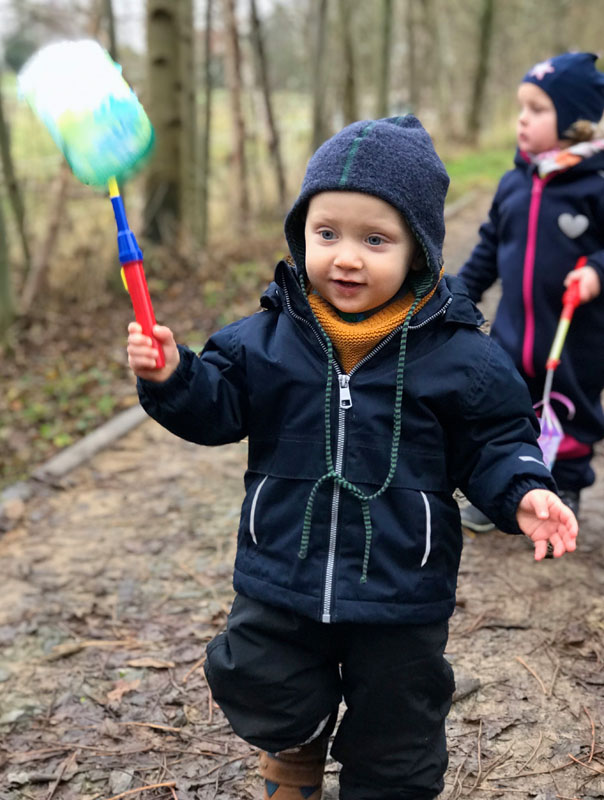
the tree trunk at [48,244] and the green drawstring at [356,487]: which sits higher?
the green drawstring at [356,487]

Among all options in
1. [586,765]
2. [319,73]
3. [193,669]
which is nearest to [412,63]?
[319,73]

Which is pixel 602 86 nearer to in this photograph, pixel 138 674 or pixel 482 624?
pixel 482 624

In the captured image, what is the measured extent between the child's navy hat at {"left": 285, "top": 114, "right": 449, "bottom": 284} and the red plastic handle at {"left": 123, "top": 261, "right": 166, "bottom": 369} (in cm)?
42

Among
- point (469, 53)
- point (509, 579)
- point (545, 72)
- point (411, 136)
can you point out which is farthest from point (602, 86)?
point (469, 53)

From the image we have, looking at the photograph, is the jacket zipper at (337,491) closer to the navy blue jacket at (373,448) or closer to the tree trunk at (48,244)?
the navy blue jacket at (373,448)

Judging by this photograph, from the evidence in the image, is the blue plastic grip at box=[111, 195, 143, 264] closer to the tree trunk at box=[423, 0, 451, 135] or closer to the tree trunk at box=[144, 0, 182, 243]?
the tree trunk at box=[144, 0, 182, 243]

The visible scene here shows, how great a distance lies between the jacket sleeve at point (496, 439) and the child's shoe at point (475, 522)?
1.81 meters

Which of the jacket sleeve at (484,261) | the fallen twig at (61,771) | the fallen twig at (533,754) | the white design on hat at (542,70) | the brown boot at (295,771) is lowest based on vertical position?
the fallen twig at (61,771)

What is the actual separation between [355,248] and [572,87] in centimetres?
179

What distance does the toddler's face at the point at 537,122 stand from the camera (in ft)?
10.5

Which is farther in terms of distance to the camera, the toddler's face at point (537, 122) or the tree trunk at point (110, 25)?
the tree trunk at point (110, 25)

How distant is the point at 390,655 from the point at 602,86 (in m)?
2.39

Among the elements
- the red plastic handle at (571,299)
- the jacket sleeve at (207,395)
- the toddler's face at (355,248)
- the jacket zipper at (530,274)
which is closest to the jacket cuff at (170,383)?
the jacket sleeve at (207,395)

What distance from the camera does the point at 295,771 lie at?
6.91 feet
